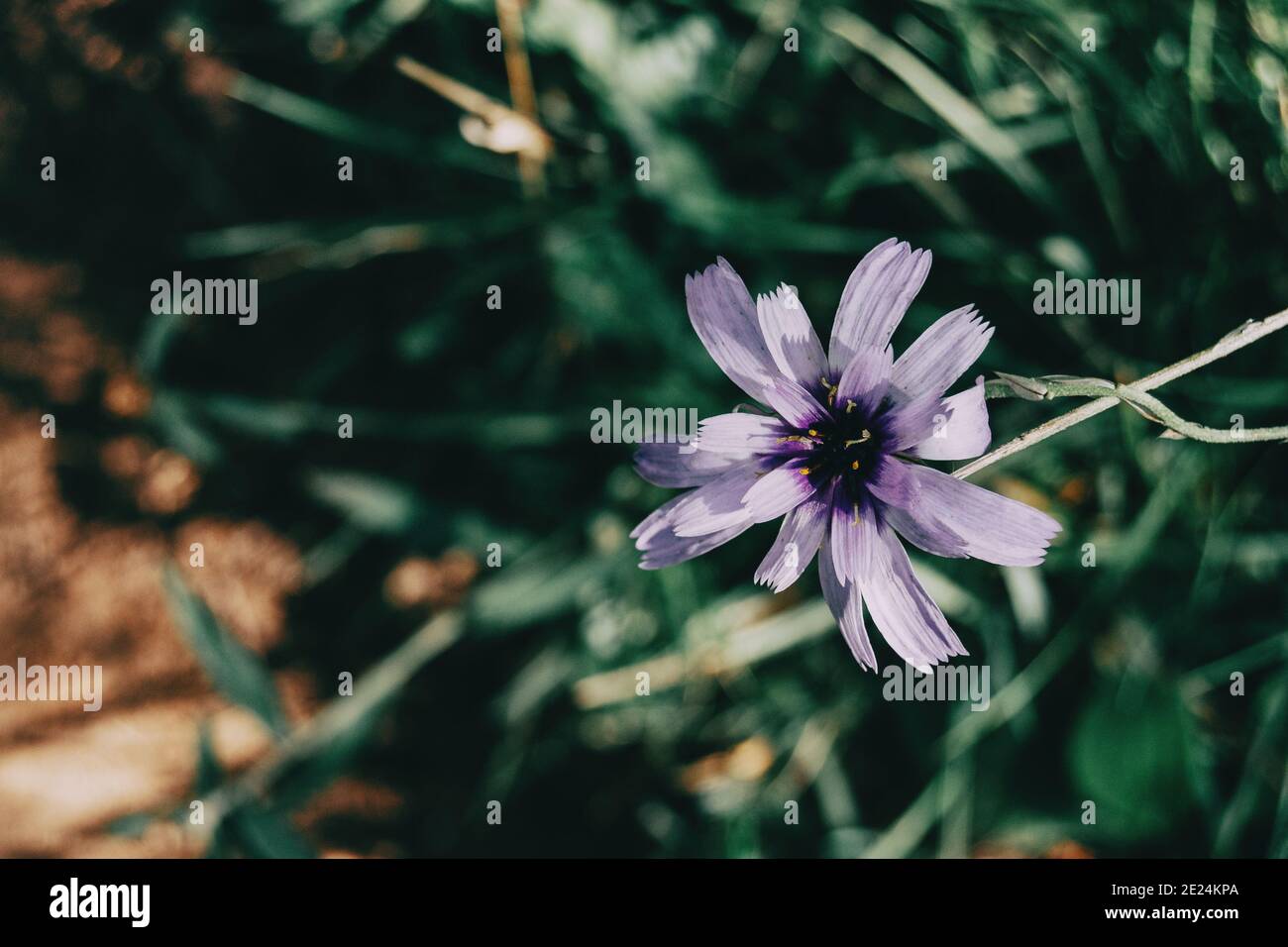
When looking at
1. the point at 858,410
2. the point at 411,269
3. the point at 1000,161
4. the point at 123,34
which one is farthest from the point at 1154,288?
the point at 123,34

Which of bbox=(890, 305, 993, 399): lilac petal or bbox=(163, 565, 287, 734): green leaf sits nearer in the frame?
bbox=(890, 305, 993, 399): lilac petal

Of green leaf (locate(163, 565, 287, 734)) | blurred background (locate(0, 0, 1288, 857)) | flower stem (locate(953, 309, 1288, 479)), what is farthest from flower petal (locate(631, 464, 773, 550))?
green leaf (locate(163, 565, 287, 734))

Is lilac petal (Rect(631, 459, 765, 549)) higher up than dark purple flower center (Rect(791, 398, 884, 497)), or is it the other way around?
dark purple flower center (Rect(791, 398, 884, 497))

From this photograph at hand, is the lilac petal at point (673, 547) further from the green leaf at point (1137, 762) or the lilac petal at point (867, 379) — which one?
the green leaf at point (1137, 762)

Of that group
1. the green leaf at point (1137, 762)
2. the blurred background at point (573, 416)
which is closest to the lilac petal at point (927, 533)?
the blurred background at point (573, 416)

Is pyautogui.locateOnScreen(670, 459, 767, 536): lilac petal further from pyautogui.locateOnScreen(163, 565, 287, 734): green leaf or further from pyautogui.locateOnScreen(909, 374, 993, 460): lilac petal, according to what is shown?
pyautogui.locateOnScreen(163, 565, 287, 734): green leaf

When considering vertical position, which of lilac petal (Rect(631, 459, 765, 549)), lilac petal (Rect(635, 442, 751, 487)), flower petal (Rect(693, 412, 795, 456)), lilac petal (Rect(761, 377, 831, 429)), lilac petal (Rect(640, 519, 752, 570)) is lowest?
lilac petal (Rect(640, 519, 752, 570))

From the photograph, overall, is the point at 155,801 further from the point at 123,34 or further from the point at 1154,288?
the point at 1154,288

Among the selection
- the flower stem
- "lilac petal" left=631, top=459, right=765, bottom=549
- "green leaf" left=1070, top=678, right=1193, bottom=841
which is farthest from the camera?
"green leaf" left=1070, top=678, right=1193, bottom=841
